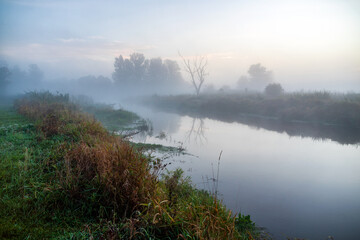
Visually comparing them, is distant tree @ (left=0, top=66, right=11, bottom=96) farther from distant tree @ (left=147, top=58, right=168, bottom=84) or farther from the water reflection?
the water reflection

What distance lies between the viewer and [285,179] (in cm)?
702

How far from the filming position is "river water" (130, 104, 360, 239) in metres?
4.72

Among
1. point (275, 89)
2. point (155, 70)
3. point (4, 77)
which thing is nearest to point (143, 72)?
point (155, 70)

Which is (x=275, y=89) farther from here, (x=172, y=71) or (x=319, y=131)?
(x=172, y=71)

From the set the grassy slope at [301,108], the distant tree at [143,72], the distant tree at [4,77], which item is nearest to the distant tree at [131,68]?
the distant tree at [143,72]

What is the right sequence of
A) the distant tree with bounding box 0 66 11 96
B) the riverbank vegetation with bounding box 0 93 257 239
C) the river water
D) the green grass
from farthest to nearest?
the distant tree with bounding box 0 66 11 96 < the green grass < the river water < the riverbank vegetation with bounding box 0 93 257 239

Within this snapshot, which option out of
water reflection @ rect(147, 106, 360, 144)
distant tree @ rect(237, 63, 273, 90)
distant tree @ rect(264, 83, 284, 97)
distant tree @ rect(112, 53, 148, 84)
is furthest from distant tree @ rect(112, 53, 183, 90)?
water reflection @ rect(147, 106, 360, 144)

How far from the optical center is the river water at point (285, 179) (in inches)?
186

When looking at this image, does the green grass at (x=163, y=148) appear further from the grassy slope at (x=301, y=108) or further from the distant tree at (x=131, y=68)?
the distant tree at (x=131, y=68)

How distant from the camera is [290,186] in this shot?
6.52 m

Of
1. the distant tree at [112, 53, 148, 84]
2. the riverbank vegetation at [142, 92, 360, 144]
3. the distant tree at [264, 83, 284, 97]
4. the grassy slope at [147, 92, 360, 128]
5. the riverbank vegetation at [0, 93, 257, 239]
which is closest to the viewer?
the riverbank vegetation at [0, 93, 257, 239]

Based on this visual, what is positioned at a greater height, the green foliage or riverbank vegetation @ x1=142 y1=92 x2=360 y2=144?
riverbank vegetation @ x1=142 y1=92 x2=360 y2=144

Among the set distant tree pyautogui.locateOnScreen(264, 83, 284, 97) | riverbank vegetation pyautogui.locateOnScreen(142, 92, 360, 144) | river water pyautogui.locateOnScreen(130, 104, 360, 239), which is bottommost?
→ river water pyautogui.locateOnScreen(130, 104, 360, 239)

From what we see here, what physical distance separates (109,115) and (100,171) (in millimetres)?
16305
